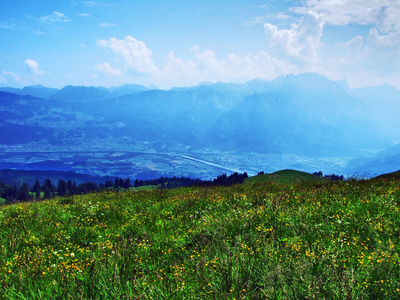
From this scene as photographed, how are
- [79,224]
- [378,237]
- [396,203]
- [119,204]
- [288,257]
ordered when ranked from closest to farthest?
1. [288,257]
2. [378,237]
3. [396,203]
4. [79,224]
5. [119,204]

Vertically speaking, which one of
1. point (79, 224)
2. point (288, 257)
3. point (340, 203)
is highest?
point (340, 203)

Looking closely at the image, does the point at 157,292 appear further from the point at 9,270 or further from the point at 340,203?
the point at 340,203

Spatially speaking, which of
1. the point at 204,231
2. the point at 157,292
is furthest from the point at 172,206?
the point at 157,292

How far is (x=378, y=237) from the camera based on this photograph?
5.97 metres

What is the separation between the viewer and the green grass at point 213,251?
415cm

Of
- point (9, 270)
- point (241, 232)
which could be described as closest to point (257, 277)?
point (241, 232)

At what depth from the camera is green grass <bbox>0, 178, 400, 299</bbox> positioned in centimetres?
415

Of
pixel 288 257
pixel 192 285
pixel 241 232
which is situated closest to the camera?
pixel 192 285

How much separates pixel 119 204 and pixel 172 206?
282 cm

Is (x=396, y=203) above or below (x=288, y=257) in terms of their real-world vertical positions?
above

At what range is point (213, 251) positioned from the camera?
5.79m

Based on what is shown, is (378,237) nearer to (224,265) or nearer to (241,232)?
(241,232)

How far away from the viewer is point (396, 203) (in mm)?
8164

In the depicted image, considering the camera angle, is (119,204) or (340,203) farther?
(119,204)
